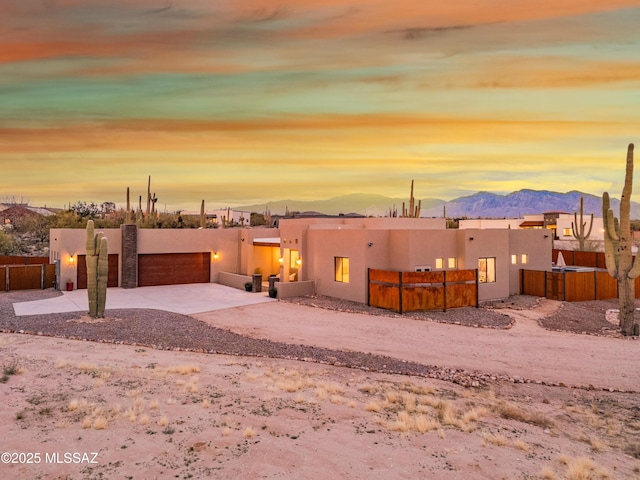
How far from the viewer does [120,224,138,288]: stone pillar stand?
24.3 metres

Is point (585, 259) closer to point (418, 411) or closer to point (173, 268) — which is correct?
point (173, 268)

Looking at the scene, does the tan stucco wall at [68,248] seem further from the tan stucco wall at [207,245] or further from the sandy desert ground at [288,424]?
the sandy desert ground at [288,424]

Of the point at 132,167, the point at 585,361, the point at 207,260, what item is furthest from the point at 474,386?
the point at 132,167

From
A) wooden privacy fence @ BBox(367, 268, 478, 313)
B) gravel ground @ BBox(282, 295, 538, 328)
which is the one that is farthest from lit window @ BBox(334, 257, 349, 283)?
wooden privacy fence @ BBox(367, 268, 478, 313)

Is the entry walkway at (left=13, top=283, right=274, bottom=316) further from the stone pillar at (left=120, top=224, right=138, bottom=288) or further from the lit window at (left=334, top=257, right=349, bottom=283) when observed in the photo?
the lit window at (left=334, top=257, right=349, bottom=283)

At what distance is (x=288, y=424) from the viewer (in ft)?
22.4

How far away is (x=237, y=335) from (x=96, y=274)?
19.8ft

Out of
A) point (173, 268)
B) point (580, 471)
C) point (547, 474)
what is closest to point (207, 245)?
point (173, 268)

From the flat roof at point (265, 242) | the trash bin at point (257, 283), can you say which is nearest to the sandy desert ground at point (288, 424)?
the trash bin at point (257, 283)

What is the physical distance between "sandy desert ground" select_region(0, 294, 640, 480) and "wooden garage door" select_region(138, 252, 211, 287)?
15036 mm

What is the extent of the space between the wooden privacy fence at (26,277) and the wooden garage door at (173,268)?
4648mm

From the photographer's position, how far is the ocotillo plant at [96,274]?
49.8ft

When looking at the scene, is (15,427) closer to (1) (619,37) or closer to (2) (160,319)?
(2) (160,319)

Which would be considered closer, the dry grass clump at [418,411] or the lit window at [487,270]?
the dry grass clump at [418,411]
